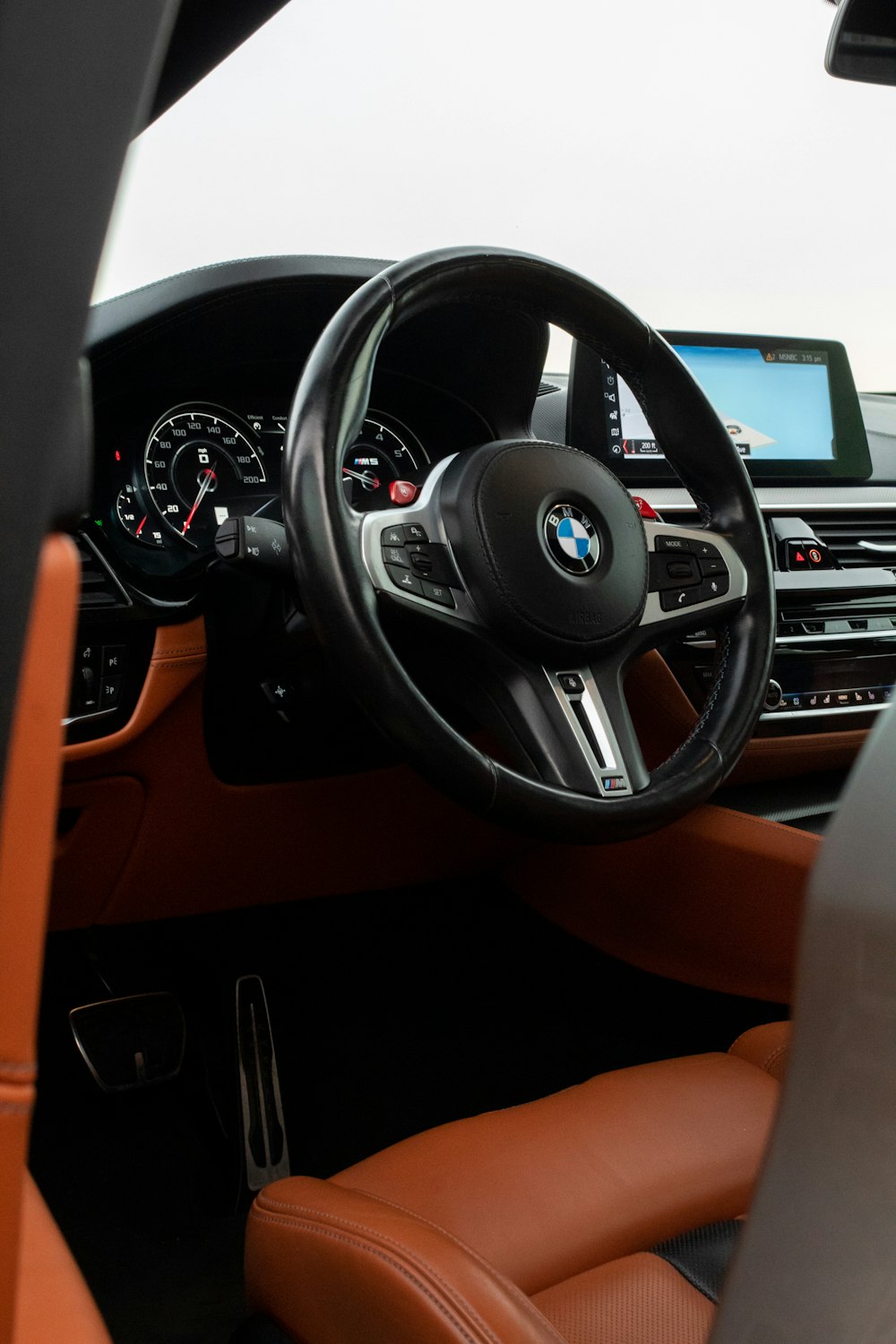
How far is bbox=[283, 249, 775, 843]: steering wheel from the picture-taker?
0.93m

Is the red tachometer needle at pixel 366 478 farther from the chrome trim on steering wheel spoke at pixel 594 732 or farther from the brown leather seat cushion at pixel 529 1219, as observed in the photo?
the brown leather seat cushion at pixel 529 1219

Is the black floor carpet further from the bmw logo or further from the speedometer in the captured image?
the bmw logo

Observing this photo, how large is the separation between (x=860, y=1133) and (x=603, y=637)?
29.7 inches

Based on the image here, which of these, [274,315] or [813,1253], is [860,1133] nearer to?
[813,1253]

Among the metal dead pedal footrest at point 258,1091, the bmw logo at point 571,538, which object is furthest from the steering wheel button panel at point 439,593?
the metal dead pedal footrest at point 258,1091

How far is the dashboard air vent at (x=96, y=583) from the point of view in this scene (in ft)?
3.77

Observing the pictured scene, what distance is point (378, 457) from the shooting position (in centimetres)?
139

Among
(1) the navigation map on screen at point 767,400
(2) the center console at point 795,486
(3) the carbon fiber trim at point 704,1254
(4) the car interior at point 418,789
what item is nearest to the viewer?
(4) the car interior at point 418,789

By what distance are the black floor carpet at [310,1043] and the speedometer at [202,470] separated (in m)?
0.61

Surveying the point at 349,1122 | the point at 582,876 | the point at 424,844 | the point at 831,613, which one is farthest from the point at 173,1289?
the point at 831,613

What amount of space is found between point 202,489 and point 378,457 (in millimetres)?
225

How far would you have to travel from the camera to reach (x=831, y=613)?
1.65 meters

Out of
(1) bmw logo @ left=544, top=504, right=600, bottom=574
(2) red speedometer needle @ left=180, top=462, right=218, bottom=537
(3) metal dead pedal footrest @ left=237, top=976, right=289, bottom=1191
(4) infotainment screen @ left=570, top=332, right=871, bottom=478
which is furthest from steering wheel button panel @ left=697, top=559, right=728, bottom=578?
A: (3) metal dead pedal footrest @ left=237, top=976, right=289, bottom=1191

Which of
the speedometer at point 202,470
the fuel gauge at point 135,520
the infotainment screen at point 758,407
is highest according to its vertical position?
the infotainment screen at point 758,407
